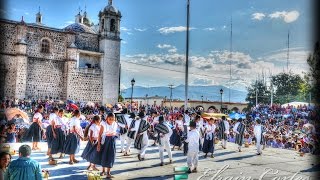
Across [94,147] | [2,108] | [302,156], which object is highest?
[2,108]

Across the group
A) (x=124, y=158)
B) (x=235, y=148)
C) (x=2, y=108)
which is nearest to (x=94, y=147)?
(x=124, y=158)

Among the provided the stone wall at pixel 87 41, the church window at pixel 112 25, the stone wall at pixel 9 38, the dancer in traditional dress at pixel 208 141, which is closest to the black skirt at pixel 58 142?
the dancer in traditional dress at pixel 208 141

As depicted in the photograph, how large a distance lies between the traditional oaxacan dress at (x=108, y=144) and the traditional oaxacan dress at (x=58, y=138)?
2488mm

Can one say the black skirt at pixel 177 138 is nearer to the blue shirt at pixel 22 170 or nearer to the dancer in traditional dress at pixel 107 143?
the dancer in traditional dress at pixel 107 143

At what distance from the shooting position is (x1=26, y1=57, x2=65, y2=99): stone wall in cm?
3509

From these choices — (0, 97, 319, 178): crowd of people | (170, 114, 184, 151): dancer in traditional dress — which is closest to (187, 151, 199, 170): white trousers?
(0, 97, 319, 178): crowd of people

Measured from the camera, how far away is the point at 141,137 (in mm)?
11602

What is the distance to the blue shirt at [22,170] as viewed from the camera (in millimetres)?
5266

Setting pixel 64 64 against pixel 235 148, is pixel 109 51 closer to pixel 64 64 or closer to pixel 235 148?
pixel 64 64

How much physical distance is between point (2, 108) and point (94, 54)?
85.0ft

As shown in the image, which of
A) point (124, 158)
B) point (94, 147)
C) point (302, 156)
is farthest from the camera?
point (302, 156)

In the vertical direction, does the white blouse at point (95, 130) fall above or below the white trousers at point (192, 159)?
above

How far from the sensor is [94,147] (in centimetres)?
910

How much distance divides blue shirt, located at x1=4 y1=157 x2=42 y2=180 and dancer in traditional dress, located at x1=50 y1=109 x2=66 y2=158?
17.7 feet
